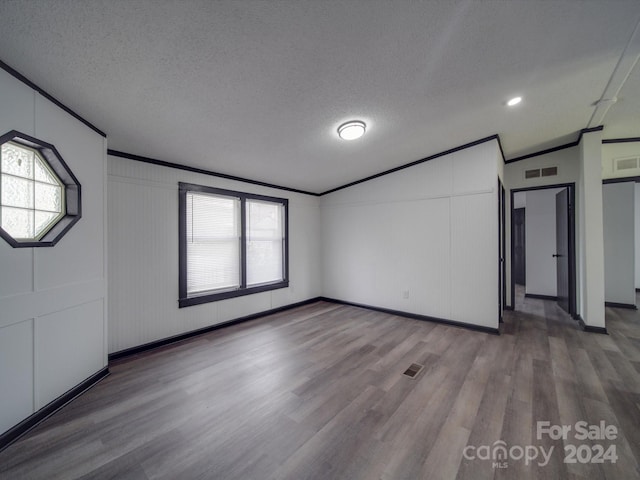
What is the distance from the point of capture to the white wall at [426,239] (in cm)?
366

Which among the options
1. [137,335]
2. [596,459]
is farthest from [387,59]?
[137,335]

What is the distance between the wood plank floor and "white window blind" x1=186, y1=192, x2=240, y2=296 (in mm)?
867

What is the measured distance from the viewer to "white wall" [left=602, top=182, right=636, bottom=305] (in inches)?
178

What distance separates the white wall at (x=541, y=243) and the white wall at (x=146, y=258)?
21.7 feet

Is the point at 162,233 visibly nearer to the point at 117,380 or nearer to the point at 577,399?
the point at 117,380

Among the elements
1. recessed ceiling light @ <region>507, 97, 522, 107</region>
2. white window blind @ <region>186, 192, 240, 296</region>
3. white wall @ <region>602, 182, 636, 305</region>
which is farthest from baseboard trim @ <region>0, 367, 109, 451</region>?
white wall @ <region>602, 182, 636, 305</region>

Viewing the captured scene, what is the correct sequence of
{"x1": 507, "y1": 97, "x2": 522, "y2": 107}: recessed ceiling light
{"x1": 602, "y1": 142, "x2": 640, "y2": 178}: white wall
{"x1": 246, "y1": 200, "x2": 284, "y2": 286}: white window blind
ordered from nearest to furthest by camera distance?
{"x1": 507, "y1": 97, "x2": 522, "y2": 107}: recessed ceiling light, {"x1": 602, "y1": 142, "x2": 640, "y2": 178}: white wall, {"x1": 246, "y1": 200, "x2": 284, "y2": 286}: white window blind

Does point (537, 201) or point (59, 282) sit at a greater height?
point (537, 201)

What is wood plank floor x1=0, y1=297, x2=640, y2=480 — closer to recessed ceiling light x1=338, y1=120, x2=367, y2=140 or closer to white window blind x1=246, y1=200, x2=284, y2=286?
white window blind x1=246, y1=200, x2=284, y2=286

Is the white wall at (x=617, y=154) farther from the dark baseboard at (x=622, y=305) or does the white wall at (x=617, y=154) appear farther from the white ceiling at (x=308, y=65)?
the dark baseboard at (x=622, y=305)

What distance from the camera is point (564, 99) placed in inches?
110

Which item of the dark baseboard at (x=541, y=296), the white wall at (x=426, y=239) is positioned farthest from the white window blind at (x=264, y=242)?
the dark baseboard at (x=541, y=296)

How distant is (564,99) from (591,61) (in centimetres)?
67

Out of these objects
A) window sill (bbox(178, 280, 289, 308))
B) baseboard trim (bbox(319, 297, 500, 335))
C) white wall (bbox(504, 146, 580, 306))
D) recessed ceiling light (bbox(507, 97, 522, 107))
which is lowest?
baseboard trim (bbox(319, 297, 500, 335))
